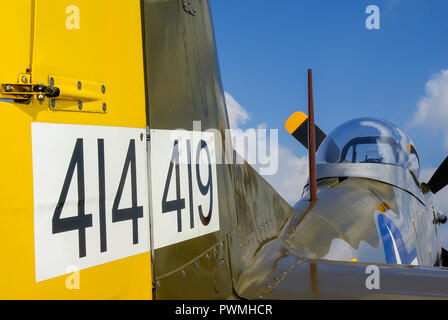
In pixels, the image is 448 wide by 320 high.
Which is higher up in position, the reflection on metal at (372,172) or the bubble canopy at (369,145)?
the bubble canopy at (369,145)

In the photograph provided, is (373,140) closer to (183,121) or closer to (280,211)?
(280,211)

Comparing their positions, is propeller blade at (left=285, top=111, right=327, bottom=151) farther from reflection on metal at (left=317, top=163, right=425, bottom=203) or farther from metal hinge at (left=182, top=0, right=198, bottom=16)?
metal hinge at (left=182, top=0, right=198, bottom=16)

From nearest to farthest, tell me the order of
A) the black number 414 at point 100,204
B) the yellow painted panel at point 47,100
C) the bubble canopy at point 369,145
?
the yellow painted panel at point 47,100
the black number 414 at point 100,204
the bubble canopy at point 369,145

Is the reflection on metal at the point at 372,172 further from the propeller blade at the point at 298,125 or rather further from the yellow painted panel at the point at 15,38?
the yellow painted panel at the point at 15,38

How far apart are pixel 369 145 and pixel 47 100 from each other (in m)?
4.94

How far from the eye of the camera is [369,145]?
18.7ft

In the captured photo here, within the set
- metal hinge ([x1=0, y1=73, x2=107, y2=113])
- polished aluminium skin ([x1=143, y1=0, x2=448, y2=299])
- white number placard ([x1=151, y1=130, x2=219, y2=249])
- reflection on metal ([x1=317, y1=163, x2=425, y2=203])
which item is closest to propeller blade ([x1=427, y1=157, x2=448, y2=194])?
reflection on metal ([x1=317, y1=163, x2=425, y2=203])

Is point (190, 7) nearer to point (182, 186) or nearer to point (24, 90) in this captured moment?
point (182, 186)

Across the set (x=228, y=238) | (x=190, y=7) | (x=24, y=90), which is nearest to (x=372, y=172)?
(x=228, y=238)

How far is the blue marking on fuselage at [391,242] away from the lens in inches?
165

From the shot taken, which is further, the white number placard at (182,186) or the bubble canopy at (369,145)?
the bubble canopy at (369,145)

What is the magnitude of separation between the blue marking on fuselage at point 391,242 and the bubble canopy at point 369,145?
1142 millimetres

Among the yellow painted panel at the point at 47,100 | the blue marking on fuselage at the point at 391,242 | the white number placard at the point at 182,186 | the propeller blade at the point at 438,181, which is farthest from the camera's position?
the propeller blade at the point at 438,181

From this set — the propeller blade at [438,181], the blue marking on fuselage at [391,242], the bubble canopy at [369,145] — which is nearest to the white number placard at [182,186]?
the blue marking on fuselage at [391,242]
